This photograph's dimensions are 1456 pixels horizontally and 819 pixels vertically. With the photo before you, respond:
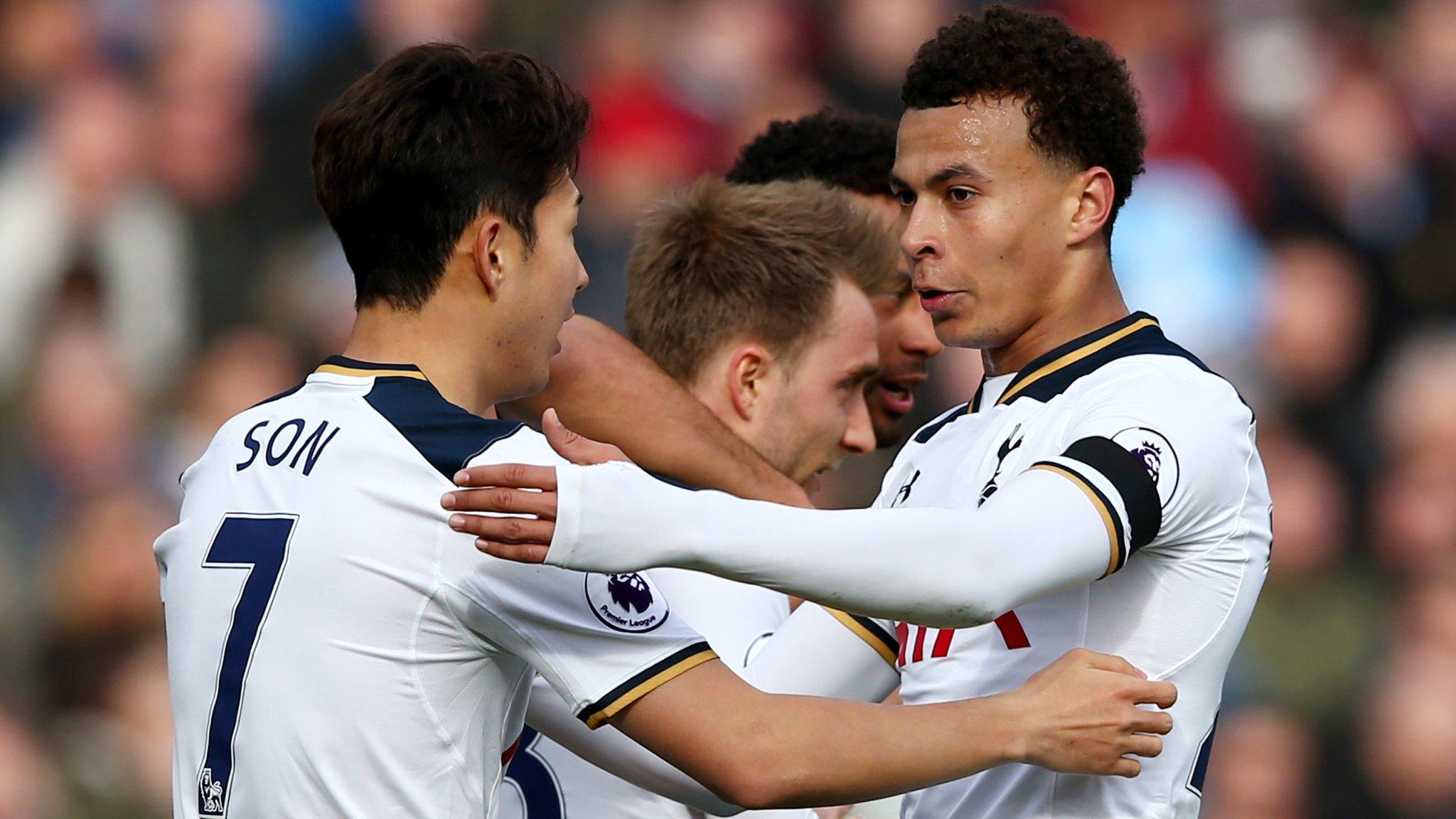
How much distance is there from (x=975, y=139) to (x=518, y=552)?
1298mm

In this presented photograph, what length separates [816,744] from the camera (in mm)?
2410

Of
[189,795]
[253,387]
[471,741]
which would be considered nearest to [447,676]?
[471,741]

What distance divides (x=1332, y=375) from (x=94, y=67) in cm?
585

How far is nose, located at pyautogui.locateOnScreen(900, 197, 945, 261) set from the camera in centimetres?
309

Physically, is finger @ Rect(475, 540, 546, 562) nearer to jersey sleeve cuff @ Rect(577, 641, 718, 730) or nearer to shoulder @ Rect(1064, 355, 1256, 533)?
jersey sleeve cuff @ Rect(577, 641, 718, 730)

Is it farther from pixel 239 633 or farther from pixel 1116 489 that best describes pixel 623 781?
pixel 1116 489

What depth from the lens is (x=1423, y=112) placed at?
26.5 ft

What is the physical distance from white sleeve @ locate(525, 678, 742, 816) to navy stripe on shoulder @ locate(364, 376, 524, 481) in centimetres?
49

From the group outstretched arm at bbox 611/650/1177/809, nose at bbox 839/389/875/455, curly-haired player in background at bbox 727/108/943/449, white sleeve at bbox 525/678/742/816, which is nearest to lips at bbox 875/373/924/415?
curly-haired player in background at bbox 727/108/943/449

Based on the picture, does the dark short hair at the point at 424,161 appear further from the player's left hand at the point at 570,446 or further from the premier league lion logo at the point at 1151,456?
the premier league lion logo at the point at 1151,456

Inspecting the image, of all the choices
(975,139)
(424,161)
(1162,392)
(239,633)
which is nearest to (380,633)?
(239,633)

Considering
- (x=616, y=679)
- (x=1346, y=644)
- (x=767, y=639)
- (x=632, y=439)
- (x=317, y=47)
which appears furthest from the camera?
(x=317, y=47)

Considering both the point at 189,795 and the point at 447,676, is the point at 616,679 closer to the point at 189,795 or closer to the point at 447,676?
the point at 447,676

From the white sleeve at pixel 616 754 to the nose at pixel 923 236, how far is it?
1034 millimetres
